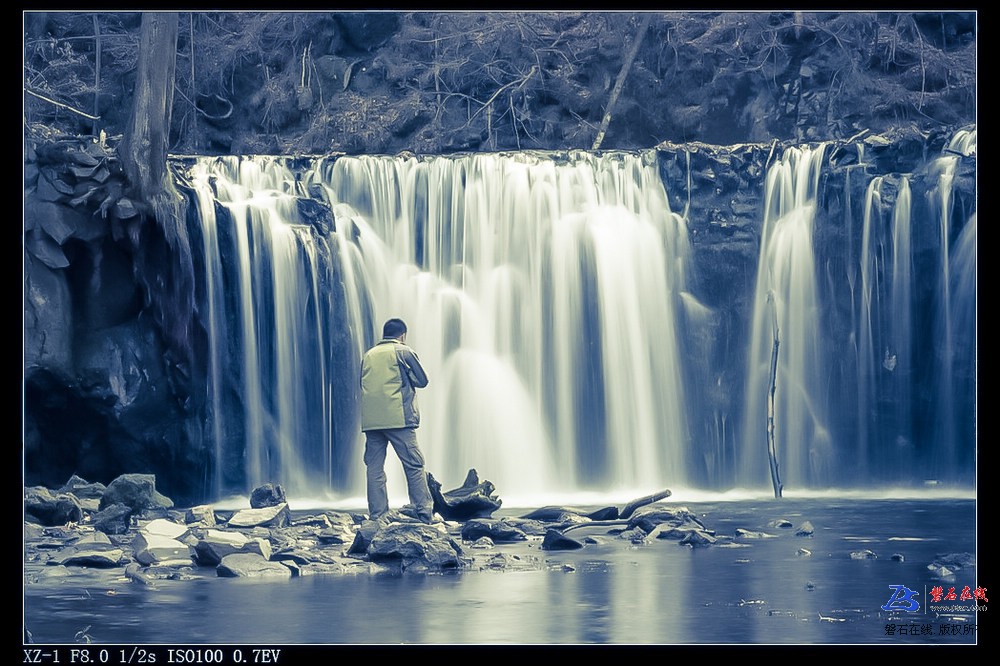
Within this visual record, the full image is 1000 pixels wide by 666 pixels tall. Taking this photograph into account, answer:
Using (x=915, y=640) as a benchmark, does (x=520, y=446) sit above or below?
above

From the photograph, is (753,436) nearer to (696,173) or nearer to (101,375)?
(696,173)

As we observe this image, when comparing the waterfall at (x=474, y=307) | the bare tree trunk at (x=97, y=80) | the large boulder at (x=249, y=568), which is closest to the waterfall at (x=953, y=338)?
the waterfall at (x=474, y=307)

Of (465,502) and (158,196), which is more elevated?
(158,196)

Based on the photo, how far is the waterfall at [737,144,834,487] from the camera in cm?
1836

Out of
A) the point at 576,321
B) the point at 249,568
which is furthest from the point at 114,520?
the point at 576,321

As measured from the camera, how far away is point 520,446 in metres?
18.2

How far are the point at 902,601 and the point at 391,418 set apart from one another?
179 inches

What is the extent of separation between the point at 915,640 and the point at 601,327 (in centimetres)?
664

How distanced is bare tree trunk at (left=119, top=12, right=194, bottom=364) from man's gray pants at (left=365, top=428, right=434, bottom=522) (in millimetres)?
3691

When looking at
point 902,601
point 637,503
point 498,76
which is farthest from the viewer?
point 498,76

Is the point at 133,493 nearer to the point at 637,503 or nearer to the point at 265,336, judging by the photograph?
the point at 265,336

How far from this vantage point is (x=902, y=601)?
1287cm
